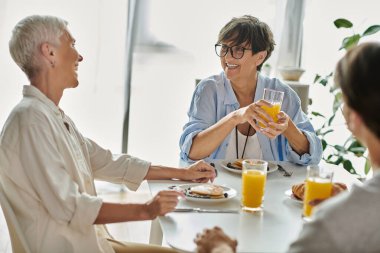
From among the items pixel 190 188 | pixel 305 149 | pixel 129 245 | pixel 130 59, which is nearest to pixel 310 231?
pixel 190 188

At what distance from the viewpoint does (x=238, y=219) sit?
1.40 m

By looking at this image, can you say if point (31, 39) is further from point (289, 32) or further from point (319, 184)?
point (289, 32)

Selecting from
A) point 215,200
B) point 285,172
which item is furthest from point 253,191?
point 285,172

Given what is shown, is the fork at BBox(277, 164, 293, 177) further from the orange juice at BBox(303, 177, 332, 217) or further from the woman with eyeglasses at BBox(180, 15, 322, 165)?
the orange juice at BBox(303, 177, 332, 217)

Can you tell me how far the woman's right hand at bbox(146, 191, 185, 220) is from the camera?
1.41 metres

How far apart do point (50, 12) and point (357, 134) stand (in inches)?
116

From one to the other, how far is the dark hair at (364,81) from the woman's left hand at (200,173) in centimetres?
79

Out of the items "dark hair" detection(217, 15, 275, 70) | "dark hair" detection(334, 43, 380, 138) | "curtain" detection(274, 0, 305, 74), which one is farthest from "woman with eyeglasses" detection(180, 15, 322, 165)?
"curtain" detection(274, 0, 305, 74)

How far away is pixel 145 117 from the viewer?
3.90 meters

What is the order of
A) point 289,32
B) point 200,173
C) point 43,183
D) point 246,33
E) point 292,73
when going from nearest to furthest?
point 43,183 → point 200,173 → point 246,33 → point 292,73 → point 289,32

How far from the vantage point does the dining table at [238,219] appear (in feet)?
4.09

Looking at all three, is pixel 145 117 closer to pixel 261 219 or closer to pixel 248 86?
pixel 248 86

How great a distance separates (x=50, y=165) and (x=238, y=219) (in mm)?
546

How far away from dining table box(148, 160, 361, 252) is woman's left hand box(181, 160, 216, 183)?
1.0 inches
